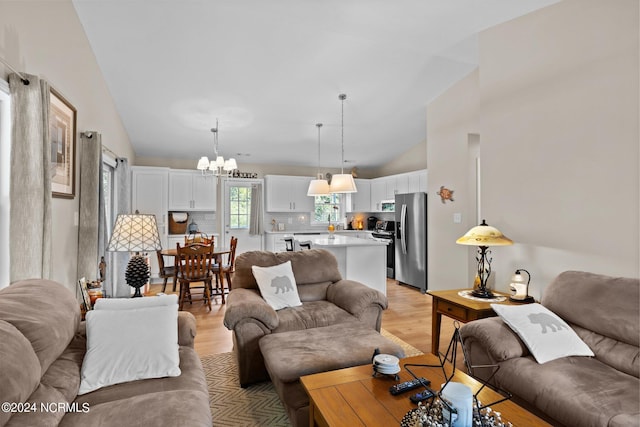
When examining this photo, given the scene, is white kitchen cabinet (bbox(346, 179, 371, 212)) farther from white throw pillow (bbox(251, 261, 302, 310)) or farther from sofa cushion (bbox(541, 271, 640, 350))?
sofa cushion (bbox(541, 271, 640, 350))

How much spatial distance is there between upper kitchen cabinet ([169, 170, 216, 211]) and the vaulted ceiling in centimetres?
73

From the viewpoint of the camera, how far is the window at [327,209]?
8.23 metres

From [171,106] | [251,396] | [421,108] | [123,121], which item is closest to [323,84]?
[421,108]

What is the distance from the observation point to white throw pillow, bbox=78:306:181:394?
1.66 m

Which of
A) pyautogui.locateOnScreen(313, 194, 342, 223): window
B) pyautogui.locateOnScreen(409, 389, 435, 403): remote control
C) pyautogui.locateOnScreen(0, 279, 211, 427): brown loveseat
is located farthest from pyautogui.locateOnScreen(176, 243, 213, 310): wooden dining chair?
pyautogui.locateOnScreen(313, 194, 342, 223): window

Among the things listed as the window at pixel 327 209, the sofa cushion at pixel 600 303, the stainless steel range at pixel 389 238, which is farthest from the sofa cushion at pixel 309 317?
the window at pixel 327 209

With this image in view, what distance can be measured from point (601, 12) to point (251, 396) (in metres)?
3.80

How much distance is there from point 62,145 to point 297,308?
2347 millimetres

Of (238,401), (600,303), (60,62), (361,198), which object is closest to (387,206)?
(361,198)

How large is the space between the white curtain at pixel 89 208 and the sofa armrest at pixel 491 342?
322 cm

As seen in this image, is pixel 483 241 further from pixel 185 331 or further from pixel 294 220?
pixel 294 220

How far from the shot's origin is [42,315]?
1549 mm

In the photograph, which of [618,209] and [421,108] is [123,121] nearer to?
[421,108]

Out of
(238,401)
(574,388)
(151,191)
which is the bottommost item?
(238,401)
